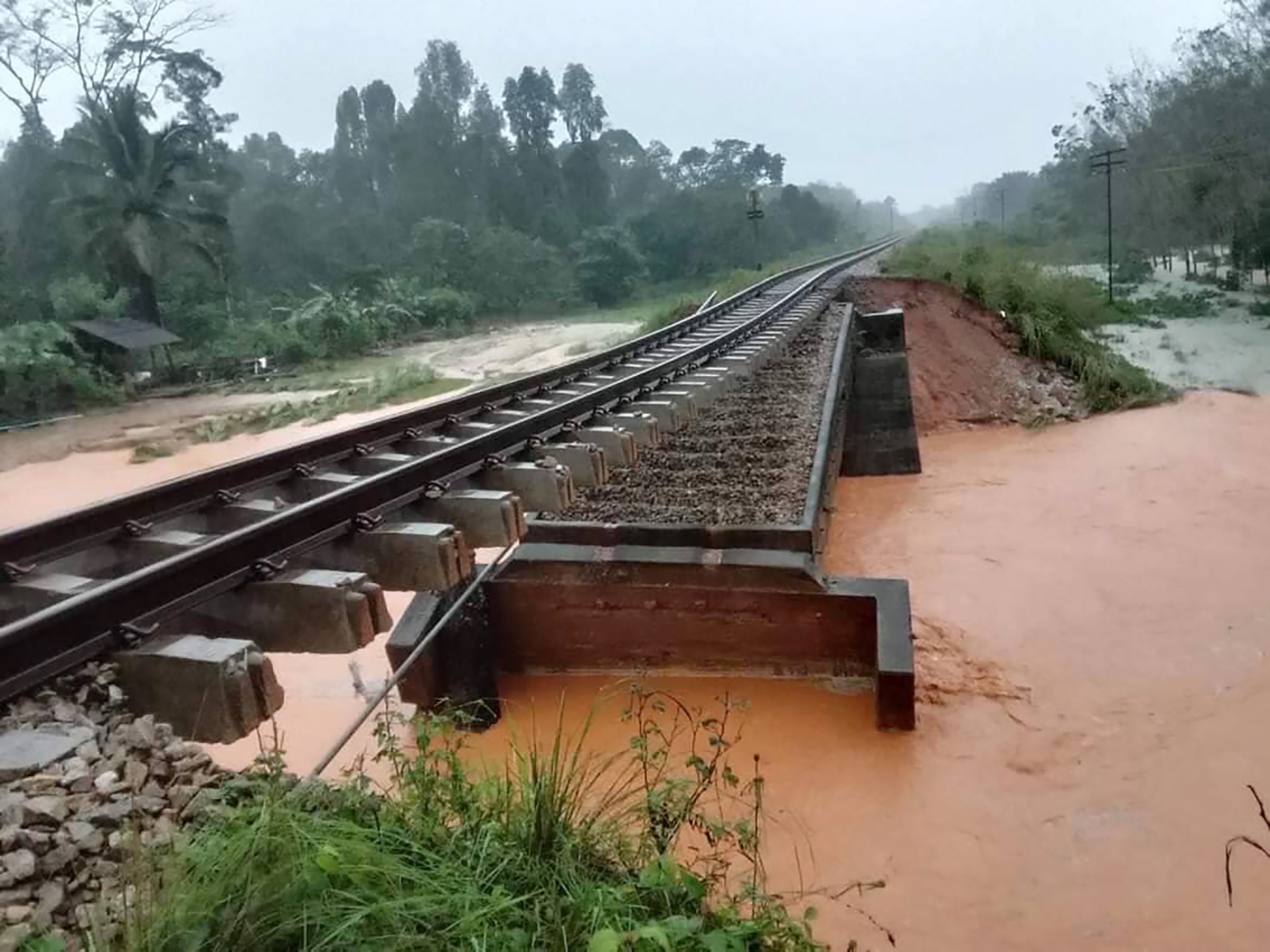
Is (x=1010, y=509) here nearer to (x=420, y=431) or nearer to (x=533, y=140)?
(x=420, y=431)

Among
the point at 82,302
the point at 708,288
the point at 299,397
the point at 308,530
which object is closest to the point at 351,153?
the point at 708,288

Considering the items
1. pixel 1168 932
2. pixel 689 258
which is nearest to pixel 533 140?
pixel 689 258

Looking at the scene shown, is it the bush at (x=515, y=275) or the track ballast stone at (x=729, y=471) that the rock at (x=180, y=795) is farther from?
the bush at (x=515, y=275)

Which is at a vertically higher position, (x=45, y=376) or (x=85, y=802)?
(x=45, y=376)

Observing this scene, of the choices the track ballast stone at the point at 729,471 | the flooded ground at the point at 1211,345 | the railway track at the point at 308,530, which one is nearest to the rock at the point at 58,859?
the railway track at the point at 308,530

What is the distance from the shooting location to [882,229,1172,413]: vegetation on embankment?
1852 cm

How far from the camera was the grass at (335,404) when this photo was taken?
19.8 meters

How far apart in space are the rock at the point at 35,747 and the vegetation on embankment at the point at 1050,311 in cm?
1910

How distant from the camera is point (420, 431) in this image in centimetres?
605

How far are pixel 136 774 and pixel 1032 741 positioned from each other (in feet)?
19.2

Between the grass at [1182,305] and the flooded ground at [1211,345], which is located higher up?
the grass at [1182,305]

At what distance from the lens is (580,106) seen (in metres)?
68.9

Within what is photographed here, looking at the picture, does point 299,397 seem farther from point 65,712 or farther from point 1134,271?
point 1134,271

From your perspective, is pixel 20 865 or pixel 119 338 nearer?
pixel 20 865
